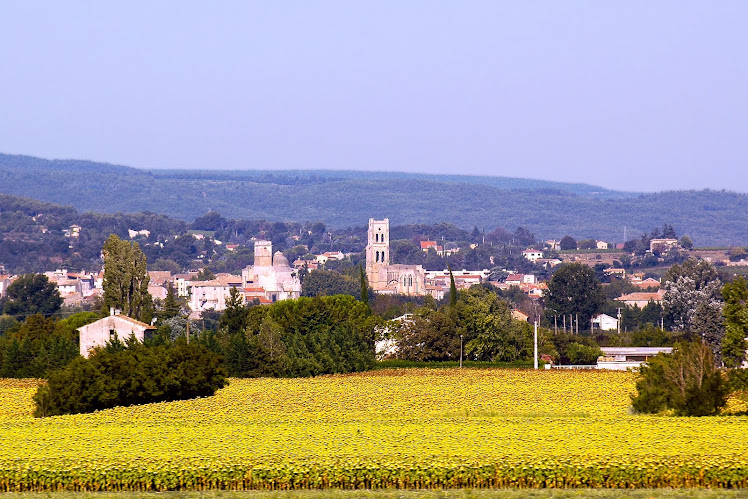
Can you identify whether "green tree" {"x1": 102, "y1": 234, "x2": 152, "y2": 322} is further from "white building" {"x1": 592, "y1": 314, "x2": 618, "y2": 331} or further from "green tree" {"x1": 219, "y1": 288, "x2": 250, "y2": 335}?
"white building" {"x1": 592, "y1": 314, "x2": 618, "y2": 331}

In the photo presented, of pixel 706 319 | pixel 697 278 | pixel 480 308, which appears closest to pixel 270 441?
pixel 480 308

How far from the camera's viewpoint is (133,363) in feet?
158

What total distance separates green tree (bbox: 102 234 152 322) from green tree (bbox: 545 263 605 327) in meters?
61.2

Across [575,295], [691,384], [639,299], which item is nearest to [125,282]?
[691,384]

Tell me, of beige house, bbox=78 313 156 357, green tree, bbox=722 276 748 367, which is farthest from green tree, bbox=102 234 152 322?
green tree, bbox=722 276 748 367

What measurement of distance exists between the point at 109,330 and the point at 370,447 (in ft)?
122

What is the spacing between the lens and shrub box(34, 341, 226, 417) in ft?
150

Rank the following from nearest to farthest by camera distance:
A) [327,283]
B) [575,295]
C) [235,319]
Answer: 1. [235,319]
2. [575,295]
3. [327,283]

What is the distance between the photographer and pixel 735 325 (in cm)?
4097

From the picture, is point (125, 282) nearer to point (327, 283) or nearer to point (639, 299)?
point (639, 299)

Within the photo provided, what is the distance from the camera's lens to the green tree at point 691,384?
132ft

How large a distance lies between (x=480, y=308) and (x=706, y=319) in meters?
24.3

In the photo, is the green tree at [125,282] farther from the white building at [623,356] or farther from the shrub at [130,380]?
the white building at [623,356]

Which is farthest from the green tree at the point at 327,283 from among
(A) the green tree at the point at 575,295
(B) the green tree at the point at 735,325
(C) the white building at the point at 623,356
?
(B) the green tree at the point at 735,325
